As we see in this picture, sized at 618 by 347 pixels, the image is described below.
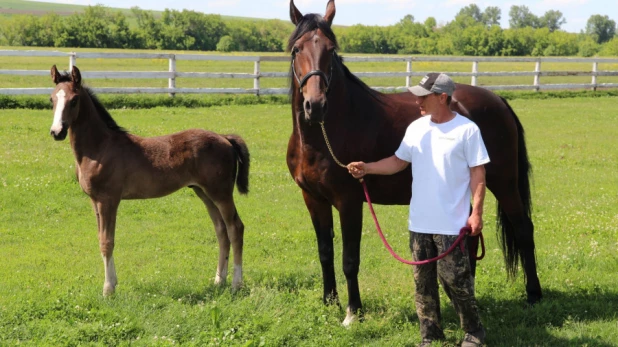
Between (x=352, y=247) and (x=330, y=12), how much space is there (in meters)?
2.01

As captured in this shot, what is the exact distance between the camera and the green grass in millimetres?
5340

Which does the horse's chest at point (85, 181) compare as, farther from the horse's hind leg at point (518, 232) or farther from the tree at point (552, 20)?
the tree at point (552, 20)

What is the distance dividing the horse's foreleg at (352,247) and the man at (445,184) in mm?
779

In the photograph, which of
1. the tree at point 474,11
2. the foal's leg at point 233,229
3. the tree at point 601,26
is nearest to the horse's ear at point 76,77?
the foal's leg at point 233,229

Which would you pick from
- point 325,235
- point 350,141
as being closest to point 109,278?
point 325,235

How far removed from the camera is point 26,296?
5.85 m

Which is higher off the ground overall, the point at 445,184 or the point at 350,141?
the point at 350,141

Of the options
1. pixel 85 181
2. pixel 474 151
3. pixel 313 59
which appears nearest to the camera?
pixel 474 151

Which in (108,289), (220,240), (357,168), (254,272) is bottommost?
(254,272)

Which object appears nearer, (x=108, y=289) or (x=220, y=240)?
(x=108, y=289)

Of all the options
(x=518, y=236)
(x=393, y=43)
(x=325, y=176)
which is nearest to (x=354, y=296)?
(x=325, y=176)

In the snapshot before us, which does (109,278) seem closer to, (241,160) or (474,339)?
(241,160)

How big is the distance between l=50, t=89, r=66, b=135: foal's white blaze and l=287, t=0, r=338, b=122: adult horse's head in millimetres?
2148

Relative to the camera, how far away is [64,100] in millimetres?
6094
